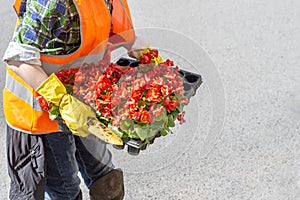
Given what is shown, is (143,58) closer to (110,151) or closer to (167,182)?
(110,151)

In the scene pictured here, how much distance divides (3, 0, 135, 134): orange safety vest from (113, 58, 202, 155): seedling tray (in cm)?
8

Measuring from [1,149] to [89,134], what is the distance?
44.6 inches

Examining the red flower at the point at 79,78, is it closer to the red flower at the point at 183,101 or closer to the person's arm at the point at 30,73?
the person's arm at the point at 30,73

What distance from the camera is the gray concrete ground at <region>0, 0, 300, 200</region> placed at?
198cm

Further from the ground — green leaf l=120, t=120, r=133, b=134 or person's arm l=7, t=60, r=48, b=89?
person's arm l=7, t=60, r=48, b=89

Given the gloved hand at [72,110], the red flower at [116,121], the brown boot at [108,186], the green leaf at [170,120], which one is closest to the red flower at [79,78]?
the gloved hand at [72,110]

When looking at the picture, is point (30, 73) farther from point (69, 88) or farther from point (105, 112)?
point (105, 112)

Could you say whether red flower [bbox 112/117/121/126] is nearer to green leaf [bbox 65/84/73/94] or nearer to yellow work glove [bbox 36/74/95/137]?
yellow work glove [bbox 36/74/95/137]

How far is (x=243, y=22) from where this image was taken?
11.3 feet

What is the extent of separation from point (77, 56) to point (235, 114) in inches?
51.1

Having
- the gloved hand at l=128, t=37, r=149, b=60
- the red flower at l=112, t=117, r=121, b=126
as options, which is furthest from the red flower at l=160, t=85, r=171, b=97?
the gloved hand at l=128, t=37, r=149, b=60

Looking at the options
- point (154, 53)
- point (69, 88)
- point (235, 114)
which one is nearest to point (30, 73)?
point (69, 88)

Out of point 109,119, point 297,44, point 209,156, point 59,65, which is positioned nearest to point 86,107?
point 109,119

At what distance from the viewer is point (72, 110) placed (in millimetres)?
1379
